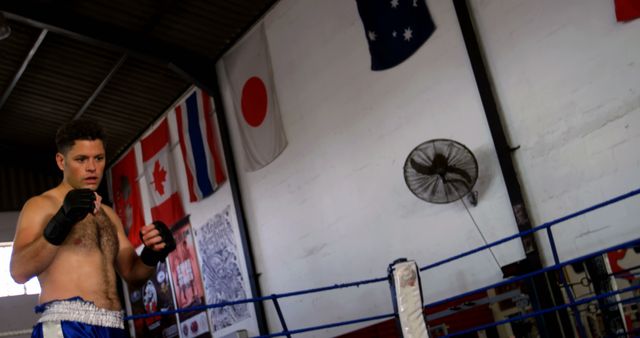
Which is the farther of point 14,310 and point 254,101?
point 14,310

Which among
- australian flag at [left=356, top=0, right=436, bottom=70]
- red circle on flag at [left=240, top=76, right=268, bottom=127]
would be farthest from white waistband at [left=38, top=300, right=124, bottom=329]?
red circle on flag at [left=240, top=76, right=268, bottom=127]

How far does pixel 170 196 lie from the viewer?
9789mm

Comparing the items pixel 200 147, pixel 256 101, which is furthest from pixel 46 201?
pixel 200 147

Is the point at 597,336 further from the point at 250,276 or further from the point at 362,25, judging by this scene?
the point at 250,276

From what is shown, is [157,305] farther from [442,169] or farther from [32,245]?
[32,245]

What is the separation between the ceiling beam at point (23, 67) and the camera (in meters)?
8.19

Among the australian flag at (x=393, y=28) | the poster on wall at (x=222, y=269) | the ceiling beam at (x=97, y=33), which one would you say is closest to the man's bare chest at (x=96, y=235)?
the australian flag at (x=393, y=28)

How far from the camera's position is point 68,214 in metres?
2.29

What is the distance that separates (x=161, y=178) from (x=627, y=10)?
271 inches

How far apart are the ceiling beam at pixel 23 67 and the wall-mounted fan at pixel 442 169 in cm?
498

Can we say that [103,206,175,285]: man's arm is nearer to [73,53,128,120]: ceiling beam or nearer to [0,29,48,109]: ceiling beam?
[0,29,48,109]: ceiling beam

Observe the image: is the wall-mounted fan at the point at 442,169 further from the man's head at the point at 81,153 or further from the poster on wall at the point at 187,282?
the poster on wall at the point at 187,282

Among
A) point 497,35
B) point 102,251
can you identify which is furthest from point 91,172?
point 497,35

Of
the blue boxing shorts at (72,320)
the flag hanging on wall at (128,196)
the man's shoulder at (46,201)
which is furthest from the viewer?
the flag hanging on wall at (128,196)
